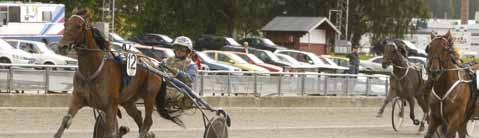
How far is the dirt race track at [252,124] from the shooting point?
1975cm

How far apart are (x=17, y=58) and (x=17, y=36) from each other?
13.7m

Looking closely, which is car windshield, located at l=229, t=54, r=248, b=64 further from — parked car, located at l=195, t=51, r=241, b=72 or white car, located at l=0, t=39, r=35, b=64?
white car, located at l=0, t=39, r=35, b=64

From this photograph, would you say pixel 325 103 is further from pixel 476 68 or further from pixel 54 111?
pixel 476 68

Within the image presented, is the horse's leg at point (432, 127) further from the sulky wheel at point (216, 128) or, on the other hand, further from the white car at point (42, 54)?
the white car at point (42, 54)

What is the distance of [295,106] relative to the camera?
30734 millimetres

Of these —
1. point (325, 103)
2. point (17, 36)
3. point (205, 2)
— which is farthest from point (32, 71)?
point (205, 2)

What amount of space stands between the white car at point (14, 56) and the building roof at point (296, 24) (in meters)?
38.3

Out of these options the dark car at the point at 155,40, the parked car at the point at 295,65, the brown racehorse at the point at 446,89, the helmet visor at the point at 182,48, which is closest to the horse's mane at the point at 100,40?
the helmet visor at the point at 182,48

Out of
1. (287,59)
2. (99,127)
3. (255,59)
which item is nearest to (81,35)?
→ (99,127)

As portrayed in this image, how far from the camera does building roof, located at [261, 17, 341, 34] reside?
75500 mm

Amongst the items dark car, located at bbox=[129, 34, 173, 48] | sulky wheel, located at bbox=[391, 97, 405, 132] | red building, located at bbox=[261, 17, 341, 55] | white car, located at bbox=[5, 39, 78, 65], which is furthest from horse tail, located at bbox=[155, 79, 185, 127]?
red building, located at bbox=[261, 17, 341, 55]

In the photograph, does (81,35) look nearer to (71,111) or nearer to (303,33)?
(71,111)

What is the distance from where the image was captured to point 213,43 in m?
64.4

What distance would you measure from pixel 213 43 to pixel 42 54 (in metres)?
Answer: 25.8
